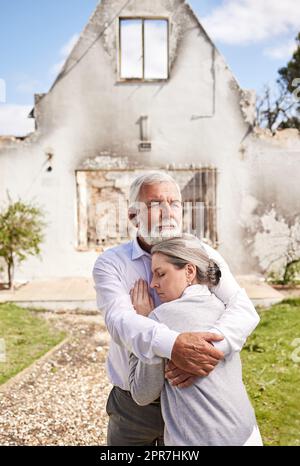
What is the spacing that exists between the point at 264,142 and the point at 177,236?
6.84m

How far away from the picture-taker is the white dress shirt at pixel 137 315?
158 cm

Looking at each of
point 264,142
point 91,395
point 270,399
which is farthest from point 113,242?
point 270,399

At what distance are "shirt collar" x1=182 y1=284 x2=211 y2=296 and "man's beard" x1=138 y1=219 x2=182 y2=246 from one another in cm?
20

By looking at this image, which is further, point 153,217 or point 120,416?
point 120,416

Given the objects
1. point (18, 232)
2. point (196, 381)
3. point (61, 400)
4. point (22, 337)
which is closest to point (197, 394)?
point (196, 381)

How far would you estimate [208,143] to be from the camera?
26.4 feet

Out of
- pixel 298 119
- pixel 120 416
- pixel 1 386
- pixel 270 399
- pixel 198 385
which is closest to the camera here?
pixel 198 385

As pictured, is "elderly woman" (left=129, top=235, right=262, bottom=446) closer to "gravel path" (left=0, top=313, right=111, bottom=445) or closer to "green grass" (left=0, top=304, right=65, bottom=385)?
"gravel path" (left=0, top=313, right=111, bottom=445)

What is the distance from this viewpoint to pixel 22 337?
5.37 m

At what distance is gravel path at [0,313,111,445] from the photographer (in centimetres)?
334

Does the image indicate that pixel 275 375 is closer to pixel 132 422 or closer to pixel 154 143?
pixel 132 422

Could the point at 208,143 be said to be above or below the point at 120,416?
above

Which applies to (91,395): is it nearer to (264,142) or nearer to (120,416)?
(120,416)

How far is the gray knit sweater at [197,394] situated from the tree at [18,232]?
6181 mm
